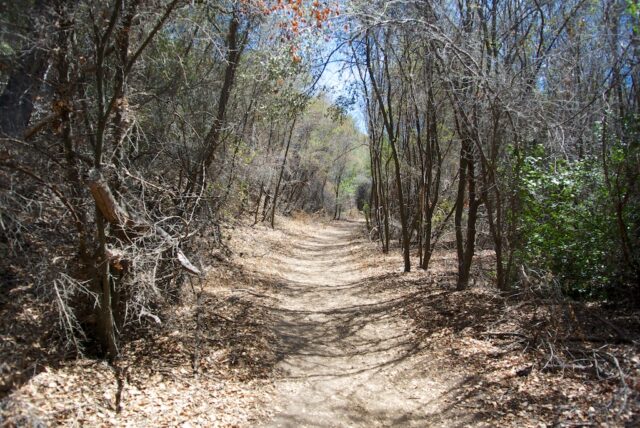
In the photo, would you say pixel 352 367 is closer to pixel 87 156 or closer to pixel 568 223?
pixel 87 156

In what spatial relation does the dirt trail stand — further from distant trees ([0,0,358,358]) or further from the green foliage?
the green foliage

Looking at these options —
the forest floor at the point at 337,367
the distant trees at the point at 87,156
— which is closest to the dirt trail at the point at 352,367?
the forest floor at the point at 337,367

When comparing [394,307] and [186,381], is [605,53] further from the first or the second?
[186,381]

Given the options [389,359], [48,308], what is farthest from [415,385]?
[48,308]

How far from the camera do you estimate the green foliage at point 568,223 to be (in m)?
7.90

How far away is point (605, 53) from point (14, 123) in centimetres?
884

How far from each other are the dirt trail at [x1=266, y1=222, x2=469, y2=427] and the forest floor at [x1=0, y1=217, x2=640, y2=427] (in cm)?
2

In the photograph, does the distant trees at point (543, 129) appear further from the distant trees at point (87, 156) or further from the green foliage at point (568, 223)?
the distant trees at point (87, 156)

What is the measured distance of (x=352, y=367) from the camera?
6723 millimetres

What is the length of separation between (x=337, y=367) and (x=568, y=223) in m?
5.17

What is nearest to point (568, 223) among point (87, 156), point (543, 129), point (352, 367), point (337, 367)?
point (543, 129)

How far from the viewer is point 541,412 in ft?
15.7

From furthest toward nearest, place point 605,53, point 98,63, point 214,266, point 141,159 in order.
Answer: point 214,266
point 605,53
point 141,159
point 98,63

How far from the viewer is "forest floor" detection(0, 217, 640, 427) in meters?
4.70
